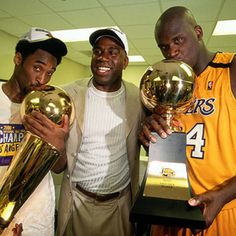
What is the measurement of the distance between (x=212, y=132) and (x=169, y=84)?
290 millimetres

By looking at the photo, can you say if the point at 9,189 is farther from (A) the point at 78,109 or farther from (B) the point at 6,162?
(A) the point at 78,109

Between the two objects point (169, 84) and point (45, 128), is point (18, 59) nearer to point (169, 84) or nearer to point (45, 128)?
point (45, 128)

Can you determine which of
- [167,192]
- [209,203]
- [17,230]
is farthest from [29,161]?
[209,203]

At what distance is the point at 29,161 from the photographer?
0.69m

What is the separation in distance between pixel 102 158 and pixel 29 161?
2.02 feet

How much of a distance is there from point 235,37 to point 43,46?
4017mm

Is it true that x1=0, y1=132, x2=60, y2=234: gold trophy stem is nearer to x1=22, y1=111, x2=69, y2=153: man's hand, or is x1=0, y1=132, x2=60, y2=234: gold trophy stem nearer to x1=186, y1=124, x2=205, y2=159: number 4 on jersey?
x1=22, y1=111, x2=69, y2=153: man's hand

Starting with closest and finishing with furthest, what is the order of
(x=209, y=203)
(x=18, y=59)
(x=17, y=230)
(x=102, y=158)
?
(x=209, y=203), (x=17, y=230), (x=18, y=59), (x=102, y=158)

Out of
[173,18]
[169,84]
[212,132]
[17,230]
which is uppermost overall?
[173,18]

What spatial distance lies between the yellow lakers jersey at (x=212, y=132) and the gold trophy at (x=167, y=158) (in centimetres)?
13

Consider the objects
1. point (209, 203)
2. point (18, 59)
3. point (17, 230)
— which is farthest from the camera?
point (18, 59)

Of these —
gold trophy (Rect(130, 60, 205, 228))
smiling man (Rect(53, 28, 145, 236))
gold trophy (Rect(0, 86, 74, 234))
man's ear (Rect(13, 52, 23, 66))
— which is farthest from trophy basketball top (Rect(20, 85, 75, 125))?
smiling man (Rect(53, 28, 145, 236))

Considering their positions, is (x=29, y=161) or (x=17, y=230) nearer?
(x=29, y=161)

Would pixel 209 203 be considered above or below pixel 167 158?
below
